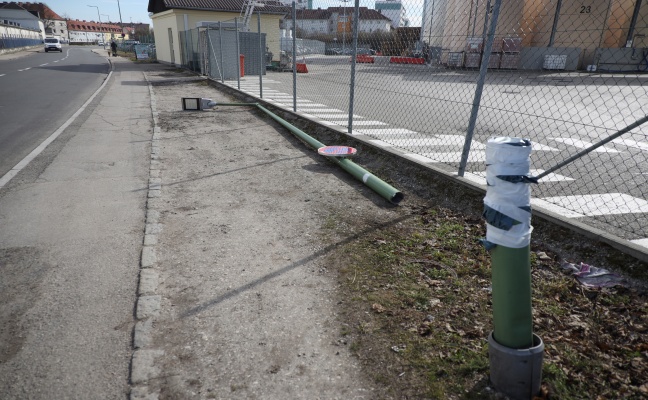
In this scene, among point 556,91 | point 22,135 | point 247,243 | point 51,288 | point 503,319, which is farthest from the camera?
point 556,91

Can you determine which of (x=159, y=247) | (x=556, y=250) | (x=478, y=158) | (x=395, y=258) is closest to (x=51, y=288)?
(x=159, y=247)

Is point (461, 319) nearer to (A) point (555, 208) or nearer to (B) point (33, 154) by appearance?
(A) point (555, 208)

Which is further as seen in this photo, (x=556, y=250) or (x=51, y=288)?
(x=556, y=250)

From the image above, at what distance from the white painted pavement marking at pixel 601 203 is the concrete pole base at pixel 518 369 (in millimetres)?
2691

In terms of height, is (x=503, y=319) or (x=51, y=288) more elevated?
(x=503, y=319)

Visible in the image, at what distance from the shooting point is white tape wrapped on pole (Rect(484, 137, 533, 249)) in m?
→ 1.97

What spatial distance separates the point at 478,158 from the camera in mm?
6383

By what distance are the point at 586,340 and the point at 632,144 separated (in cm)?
636

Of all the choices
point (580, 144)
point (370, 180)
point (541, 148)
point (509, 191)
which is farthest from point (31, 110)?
point (580, 144)

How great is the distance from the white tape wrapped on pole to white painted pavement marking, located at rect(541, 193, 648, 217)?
A: 2780 millimetres

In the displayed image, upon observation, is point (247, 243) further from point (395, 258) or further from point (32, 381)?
point (32, 381)

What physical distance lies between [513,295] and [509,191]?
53cm

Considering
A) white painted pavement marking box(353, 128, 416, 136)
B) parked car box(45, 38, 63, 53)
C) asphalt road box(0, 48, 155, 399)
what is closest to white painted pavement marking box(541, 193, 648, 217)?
white painted pavement marking box(353, 128, 416, 136)

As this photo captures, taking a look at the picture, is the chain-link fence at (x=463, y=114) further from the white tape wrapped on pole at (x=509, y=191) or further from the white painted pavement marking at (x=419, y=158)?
the white tape wrapped on pole at (x=509, y=191)
